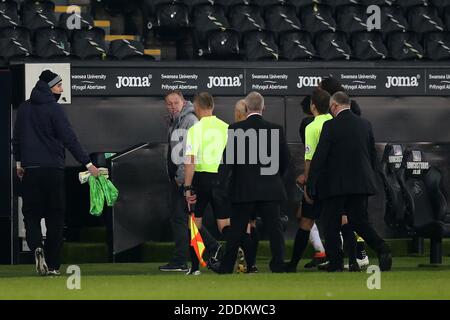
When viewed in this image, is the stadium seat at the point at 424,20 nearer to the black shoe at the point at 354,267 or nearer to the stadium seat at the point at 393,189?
the stadium seat at the point at 393,189

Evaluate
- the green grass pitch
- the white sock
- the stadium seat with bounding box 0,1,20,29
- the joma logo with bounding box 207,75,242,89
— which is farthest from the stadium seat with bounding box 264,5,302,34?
the green grass pitch

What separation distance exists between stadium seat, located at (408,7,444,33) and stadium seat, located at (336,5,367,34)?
915mm

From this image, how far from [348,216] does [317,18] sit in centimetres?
870

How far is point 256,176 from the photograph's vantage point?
14195 millimetres

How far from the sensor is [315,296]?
12.0m

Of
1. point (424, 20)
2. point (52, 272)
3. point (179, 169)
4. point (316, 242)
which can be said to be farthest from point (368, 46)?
point (52, 272)

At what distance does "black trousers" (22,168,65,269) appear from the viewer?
47.9ft

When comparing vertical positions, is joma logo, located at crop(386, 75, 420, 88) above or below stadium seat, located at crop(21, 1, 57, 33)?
below

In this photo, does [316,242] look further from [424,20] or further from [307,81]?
[424,20]

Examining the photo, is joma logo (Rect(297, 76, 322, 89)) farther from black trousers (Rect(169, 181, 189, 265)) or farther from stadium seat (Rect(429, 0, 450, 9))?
stadium seat (Rect(429, 0, 450, 9))

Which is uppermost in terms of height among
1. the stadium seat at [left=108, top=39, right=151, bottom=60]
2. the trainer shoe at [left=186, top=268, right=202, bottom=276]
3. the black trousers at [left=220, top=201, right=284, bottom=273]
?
the stadium seat at [left=108, top=39, right=151, bottom=60]

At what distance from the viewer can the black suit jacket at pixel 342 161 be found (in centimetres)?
1444

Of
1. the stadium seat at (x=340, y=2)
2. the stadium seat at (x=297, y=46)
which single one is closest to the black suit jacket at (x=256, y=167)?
the stadium seat at (x=297, y=46)
